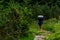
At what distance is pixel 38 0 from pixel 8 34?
12687mm

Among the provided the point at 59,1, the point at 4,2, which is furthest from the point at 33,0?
the point at 4,2

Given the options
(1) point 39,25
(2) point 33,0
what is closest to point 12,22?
(1) point 39,25

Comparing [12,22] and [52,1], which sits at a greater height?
[12,22]

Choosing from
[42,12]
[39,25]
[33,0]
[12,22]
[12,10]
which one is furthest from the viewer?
[33,0]

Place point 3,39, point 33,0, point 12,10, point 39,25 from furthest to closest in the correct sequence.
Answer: point 33,0
point 39,25
point 12,10
point 3,39

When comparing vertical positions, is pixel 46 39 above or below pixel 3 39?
below

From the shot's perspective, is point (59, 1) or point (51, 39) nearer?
point (51, 39)

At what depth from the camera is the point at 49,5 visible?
20922 millimetres

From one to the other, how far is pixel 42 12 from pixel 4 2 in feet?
15.4

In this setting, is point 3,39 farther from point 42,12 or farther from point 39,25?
point 42,12

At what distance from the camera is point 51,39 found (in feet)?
32.3

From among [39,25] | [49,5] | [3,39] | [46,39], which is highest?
[3,39]

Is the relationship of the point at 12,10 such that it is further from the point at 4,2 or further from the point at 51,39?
the point at 4,2

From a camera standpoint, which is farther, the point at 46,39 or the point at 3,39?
the point at 46,39
